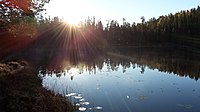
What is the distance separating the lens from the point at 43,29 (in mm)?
146875

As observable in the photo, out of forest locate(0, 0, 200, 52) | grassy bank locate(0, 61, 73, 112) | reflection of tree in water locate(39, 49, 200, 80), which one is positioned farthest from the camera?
forest locate(0, 0, 200, 52)

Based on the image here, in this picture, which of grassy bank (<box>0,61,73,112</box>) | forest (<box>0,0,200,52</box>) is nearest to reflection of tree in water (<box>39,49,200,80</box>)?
grassy bank (<box>0,61,73,112</box>)

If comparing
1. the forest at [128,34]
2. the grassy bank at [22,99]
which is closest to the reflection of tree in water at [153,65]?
the grassy bank at [22,99]

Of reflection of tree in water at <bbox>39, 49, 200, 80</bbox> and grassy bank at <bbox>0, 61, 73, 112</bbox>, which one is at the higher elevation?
grassy bank at <bbox>0, 61, 73, 112</bbox>

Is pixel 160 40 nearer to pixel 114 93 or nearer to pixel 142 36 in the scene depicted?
pixel 142 36

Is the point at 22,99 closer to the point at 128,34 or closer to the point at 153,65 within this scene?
the point at 153,65

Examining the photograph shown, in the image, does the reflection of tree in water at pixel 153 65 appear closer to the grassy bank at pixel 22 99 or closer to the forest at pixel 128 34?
the grassy bank at pixel 22 99

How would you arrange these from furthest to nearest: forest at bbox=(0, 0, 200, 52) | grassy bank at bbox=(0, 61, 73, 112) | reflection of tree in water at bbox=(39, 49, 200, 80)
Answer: forest at bbox=(0, 0, 200, 52) → reflection of tree in water at bbox=(39, 49, 200, 80) → grassy bank at bbox=(0, 61, 73, 112)

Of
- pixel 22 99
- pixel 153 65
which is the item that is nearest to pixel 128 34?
pixel 153 65

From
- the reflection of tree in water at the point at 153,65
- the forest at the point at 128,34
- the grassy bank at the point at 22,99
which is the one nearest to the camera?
the grassy bank at the point at 22,99

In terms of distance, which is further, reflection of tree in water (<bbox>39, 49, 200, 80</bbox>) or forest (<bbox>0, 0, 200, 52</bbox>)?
forest (<bbox>0, 0, 200, 52</bbox>)

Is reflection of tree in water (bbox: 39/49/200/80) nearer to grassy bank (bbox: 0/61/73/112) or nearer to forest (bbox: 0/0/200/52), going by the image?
grassy bank (bbox: 0/61/73/112)

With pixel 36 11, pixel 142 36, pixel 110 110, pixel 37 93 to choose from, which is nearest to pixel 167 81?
pixel 110 110

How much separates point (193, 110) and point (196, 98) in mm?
4921
